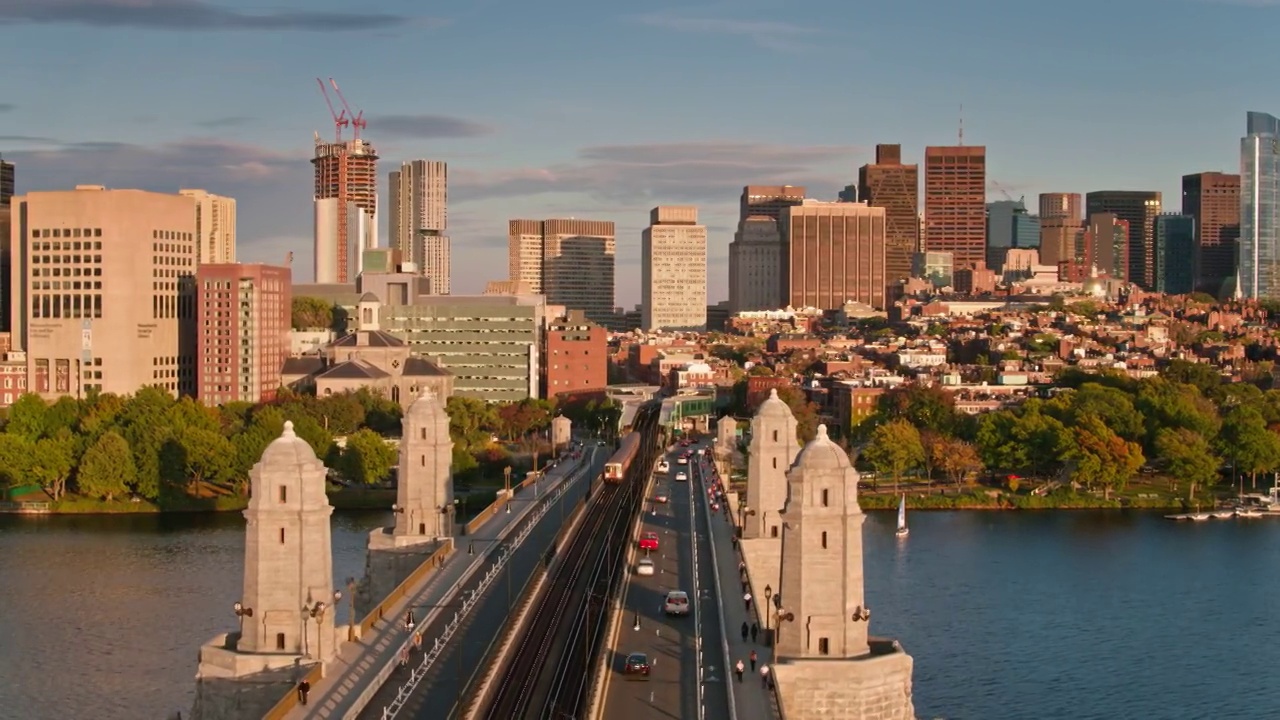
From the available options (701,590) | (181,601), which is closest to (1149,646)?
(701,590)

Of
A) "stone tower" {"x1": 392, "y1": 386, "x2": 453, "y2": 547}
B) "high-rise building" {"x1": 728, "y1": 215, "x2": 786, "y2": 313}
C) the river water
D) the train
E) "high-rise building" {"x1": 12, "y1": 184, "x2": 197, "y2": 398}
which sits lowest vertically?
the river water

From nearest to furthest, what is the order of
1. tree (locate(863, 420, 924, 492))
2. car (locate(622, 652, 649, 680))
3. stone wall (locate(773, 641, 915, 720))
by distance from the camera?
stone wall (locate(773, 641, 915, 720)) < car (locate(622, 652, 649, 680)) < tree (locate(863, 420, 924, 492))

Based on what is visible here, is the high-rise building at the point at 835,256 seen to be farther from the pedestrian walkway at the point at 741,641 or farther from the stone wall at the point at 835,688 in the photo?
the stone wall at the point at 835,688

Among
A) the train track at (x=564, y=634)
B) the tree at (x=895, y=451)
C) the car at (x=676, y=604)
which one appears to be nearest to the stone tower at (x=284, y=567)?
the train track at (x=564, y=634)

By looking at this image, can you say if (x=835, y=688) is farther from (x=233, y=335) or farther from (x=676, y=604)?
(x=233, y=335)

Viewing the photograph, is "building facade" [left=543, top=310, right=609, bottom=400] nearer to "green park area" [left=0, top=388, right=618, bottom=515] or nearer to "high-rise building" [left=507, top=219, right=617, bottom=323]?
"green park area" [left=0, top=388, right=618, bottom=515]

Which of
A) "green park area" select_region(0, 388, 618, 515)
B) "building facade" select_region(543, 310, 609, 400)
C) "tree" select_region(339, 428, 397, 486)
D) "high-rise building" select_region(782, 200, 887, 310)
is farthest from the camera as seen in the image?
"high-rise building" select_region(782, 200, 887, 310)

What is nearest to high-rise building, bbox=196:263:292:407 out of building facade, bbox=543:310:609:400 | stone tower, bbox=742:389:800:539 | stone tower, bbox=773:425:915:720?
building facade, bbox=543:310:609:400

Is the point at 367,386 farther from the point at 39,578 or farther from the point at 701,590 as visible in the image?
the point at 701,590

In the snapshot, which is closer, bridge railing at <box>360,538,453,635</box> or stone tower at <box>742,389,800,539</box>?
bridge railing at <box>360,538,453,635</box>
